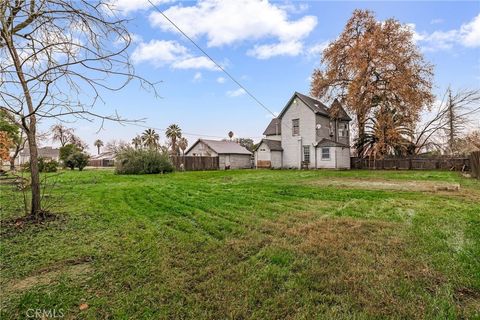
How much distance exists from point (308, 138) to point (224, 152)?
362 inches

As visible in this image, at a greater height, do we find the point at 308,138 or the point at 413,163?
the point at 308,138

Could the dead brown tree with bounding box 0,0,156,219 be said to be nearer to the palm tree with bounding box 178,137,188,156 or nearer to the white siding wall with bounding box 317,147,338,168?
the white siding wall with bounding box 317,147,338,168

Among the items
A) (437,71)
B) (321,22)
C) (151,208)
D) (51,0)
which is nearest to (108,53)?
(51,0)

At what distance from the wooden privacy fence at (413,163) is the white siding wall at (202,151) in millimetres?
14114

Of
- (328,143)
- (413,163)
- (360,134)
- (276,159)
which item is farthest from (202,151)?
(413,163)

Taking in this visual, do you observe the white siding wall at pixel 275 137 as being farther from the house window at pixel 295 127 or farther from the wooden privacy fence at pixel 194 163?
the wooden privacy fence at pixel 194 163

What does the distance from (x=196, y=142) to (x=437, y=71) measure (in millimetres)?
23410

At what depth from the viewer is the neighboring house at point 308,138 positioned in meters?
23.1

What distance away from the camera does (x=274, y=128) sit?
27.5m

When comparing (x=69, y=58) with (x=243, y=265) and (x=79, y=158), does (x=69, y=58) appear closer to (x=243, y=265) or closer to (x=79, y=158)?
(x=243, y=265)

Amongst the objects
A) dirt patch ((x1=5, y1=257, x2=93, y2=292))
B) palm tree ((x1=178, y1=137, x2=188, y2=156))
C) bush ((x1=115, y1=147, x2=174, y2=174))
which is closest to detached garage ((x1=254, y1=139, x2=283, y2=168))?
bush ((x1=115, y1=147, x2=174, y2=174))

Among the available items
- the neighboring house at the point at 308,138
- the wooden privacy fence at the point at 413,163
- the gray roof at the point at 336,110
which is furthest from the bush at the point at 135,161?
the wooden privacy fence at the point at 413,163

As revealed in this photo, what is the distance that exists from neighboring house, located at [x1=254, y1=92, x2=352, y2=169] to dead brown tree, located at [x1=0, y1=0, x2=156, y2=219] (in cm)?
2174

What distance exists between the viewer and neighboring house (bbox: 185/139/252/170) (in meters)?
28.3
